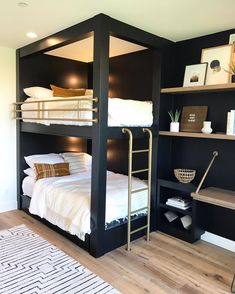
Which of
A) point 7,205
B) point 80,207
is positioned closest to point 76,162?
point 7,205

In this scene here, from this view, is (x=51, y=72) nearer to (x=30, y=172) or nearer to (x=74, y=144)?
(x=74, y=144)

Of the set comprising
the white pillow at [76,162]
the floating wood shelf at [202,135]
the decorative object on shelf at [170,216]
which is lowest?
the decorative object on shelf at [170,216]

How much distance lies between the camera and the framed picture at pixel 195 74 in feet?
10.1

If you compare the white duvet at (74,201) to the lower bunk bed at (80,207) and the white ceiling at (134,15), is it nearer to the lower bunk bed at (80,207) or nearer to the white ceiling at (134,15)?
the lower bunk bed at (80,207)

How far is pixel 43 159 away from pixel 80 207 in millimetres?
1409

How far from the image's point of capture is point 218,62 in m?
2.96

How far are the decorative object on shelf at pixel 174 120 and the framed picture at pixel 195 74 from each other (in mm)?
382

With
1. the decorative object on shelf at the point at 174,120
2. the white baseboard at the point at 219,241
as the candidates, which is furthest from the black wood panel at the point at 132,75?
the white baseboard at the point at 219,241

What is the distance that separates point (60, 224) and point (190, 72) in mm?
2419

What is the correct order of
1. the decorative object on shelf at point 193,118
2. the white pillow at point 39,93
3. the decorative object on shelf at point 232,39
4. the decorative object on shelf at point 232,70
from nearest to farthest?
the decorative object on shelf at point 232,70, the decorative object on shelf at point 232,39, the decorative object on shelf at point 193,118, the white pillow at point 39,93

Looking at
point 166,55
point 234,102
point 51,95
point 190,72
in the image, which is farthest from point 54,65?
point 234,102

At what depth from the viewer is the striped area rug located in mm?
2207

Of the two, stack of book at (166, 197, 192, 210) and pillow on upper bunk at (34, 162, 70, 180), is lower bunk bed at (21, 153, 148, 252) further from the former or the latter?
stack of book at (166, 197, 192, 210)

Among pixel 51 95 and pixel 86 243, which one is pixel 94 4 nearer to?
pixel 51 95
